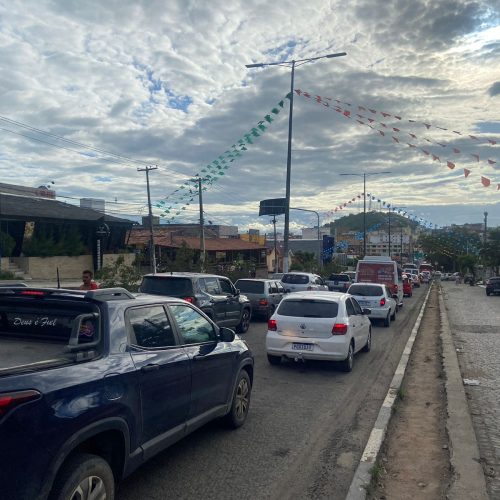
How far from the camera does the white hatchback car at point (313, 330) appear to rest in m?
9.98

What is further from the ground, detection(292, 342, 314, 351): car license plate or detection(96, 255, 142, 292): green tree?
detection(96, 255, 142, 292): green tree

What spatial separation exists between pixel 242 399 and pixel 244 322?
30.9 feet

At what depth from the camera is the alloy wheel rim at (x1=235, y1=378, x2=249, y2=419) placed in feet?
21.0

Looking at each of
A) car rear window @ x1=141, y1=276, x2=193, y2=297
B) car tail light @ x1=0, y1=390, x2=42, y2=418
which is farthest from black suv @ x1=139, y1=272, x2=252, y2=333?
car tail light @ x1=0, y1=390, x2=42, y2=418

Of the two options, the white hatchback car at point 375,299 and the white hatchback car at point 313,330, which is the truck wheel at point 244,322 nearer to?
the white hatchback car at point 375,299

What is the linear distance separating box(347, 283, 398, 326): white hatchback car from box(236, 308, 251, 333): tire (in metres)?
4.66

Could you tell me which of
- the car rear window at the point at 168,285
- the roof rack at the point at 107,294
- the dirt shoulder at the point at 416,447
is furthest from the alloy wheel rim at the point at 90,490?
the car rear window at the point at 168,285

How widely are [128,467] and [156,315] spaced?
1.35m

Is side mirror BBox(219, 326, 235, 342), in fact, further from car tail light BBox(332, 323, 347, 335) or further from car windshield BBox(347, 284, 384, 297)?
car windshield BBox(347, 284, 384, 297)

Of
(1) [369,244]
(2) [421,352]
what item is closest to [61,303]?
(2) [421,352]

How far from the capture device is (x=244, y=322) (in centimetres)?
1595

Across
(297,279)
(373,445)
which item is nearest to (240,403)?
(373,445)

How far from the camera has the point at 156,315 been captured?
4.96 m

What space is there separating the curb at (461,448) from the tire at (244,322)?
695 centimetres
